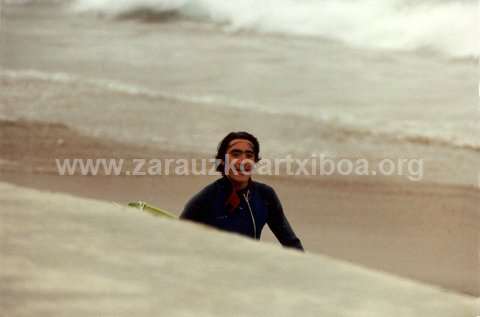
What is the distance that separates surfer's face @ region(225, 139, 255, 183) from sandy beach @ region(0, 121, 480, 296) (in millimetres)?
368

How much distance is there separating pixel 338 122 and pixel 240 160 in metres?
1.63

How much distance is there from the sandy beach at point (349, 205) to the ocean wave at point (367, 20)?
3.16ft

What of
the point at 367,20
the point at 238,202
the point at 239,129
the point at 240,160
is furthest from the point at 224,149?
the point at 367,20

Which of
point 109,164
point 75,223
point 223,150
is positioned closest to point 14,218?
point 75,223

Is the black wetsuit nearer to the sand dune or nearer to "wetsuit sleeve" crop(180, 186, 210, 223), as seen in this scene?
"wetsuit sleeve" crop(180, 186, 210, 223)

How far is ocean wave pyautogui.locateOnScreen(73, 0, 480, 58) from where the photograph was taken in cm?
393

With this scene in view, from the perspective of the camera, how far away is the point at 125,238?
1250 mm

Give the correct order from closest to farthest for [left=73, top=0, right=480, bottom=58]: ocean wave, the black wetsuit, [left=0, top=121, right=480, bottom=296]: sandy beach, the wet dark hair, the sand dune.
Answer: the sand dune, the black wetsuit, the wet dark hair, [left=0, top=121, right=480, bottom=296]: sandy beach, [left=73, top=0, right=480, bottom=58]: ocean wave

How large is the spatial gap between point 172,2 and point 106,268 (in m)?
4.12

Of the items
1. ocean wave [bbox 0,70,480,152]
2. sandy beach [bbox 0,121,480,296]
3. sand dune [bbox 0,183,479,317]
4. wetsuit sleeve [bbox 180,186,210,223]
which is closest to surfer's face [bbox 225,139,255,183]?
wetsuit sleeve [bbox 180,186,210,223]

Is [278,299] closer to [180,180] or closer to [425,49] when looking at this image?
[180,180]

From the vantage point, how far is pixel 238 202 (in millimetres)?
2094

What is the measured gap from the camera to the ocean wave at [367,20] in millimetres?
3934

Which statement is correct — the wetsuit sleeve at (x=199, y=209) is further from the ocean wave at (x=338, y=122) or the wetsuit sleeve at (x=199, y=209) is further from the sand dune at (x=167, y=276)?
the ocean wave at (x=338, y=122)
